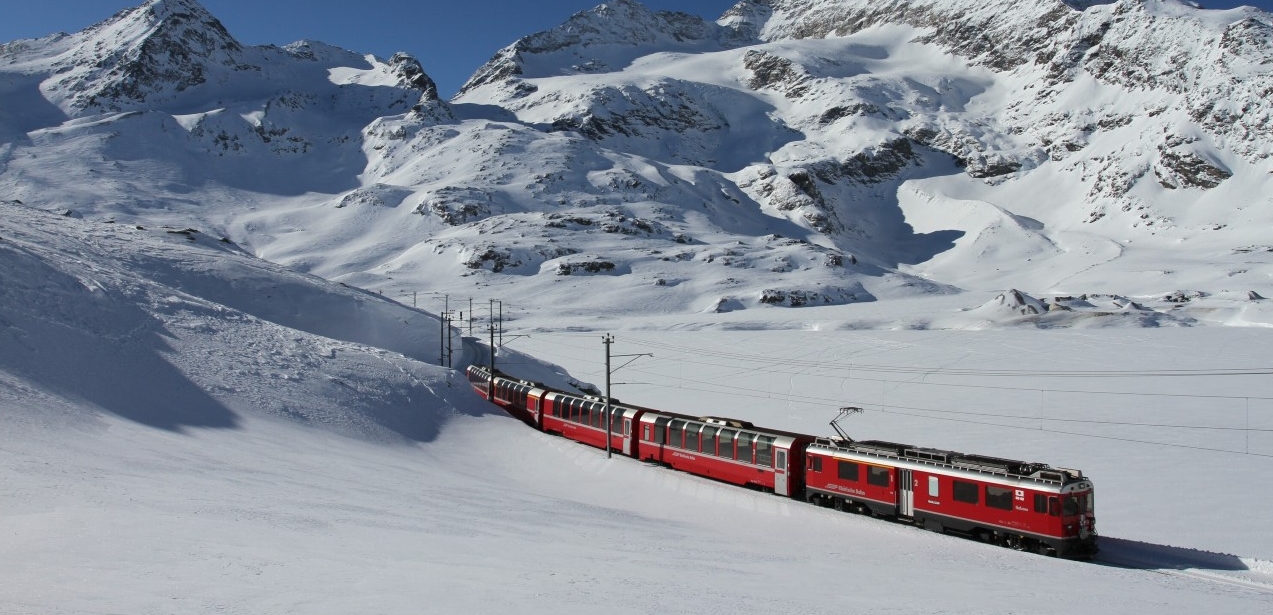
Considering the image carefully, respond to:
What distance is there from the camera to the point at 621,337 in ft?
323

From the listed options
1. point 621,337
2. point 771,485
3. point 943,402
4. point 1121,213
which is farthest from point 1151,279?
point 771,485

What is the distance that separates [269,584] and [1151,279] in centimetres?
14516

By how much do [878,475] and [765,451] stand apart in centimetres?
497

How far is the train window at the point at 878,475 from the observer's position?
26.0m

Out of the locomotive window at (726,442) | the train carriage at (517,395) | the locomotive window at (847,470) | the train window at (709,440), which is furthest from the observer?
the train carriage at (517,395)

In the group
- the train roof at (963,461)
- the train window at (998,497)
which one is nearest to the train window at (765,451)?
the train roof at (963,461)

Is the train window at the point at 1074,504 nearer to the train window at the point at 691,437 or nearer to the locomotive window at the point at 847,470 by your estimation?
the locomotive window at the point at 847,470

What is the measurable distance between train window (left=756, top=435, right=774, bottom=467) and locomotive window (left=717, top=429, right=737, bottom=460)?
1395mm

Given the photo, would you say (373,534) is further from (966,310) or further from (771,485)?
(966,310)

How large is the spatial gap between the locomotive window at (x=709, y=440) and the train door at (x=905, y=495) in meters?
8.47

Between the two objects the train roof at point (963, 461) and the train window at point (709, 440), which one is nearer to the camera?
the train roof at point (963, 461)

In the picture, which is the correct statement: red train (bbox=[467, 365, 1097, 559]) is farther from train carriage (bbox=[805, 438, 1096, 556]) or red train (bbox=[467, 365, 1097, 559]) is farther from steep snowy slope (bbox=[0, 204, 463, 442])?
steep snowy slope (bbox=[0, 204, 463, 442])

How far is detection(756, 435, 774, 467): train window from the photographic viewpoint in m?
29.8

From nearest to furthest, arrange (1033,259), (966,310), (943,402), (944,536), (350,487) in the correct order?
(350,487) → (944,536) → (943,402) → (966,310) → (1033,259)
